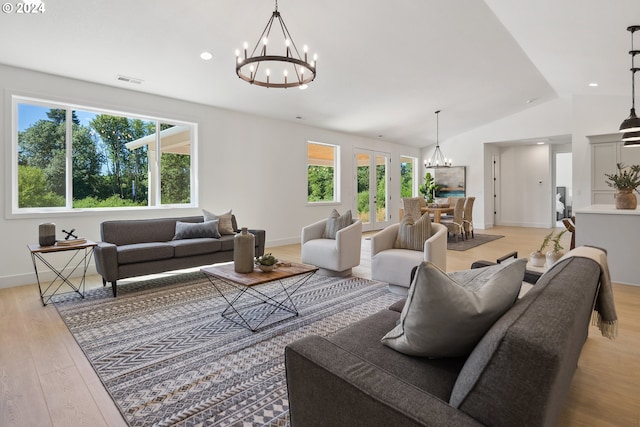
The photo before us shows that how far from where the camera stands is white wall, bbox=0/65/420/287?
13.9 feet

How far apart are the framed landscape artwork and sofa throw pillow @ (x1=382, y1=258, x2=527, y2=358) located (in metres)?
9.89

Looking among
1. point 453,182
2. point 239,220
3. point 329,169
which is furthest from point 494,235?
point 239,220

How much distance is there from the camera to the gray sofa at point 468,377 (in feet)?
2.61

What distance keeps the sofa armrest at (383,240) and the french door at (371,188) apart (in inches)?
197

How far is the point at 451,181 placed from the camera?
10680 mm

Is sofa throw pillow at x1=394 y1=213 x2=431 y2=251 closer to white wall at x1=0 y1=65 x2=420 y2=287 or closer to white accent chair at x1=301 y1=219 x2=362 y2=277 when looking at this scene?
white accent chair at x1=301 y1=219 x2=362 y2=277

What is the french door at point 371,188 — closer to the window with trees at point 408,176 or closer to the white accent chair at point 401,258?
the window with trees at point 408,176

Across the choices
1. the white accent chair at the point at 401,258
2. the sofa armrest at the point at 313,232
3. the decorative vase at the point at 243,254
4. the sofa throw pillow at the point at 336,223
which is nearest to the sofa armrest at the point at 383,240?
the white accent chair at the point at 401,258

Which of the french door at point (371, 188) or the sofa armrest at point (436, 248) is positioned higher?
the french door at point (371, 188)

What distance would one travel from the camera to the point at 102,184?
5055mm

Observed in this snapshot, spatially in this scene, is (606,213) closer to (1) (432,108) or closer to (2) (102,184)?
(1) (432,108)

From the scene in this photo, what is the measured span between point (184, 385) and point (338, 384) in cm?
140

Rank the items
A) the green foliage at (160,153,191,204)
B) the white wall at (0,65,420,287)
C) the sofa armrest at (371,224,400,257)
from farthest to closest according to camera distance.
→ the green foliage at (160,153,191,204) < the white wall at (0,65,420,287) < the sofa armrest at (371,224,400,257)

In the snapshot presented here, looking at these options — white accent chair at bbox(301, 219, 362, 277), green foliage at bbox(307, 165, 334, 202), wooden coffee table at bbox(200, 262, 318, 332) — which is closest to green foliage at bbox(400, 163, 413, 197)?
green foliage at bbox(307, 165, 334, 202)
